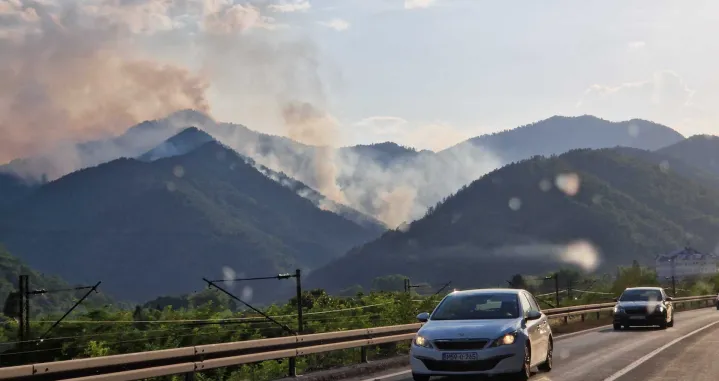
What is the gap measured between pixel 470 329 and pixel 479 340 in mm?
268

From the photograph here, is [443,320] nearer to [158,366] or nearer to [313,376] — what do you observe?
[313,376]

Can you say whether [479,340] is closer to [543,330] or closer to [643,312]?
[543,330]

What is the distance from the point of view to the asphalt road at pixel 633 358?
580 inches

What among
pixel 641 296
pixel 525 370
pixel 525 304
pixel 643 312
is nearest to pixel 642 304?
pixel 643 312

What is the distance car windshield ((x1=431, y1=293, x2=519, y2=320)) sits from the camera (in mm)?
14219

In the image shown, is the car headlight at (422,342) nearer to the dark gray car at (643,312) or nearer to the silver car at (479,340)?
the silver car at (479,340)

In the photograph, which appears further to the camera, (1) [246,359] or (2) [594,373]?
(2) [594,373]

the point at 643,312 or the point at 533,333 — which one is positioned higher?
the point at 533,333

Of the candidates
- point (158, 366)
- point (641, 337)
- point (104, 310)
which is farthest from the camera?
point (104, 310)

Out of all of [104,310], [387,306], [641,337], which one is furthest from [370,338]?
[104,310]

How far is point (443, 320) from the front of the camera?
1422 cm

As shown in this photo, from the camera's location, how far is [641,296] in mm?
32406

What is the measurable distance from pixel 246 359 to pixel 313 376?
77.3 inches

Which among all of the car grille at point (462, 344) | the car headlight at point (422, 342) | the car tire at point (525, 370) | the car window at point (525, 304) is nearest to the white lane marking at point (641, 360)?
the car tire at point (525, 370)
